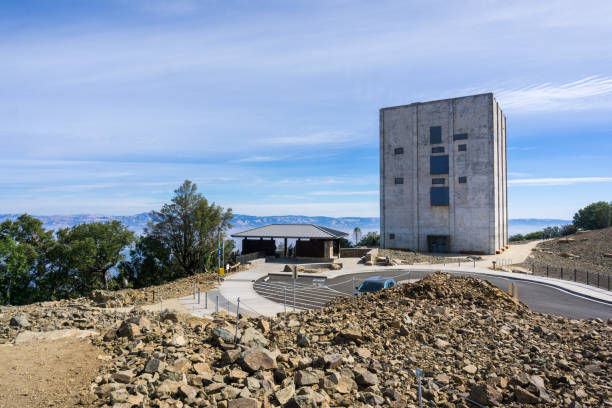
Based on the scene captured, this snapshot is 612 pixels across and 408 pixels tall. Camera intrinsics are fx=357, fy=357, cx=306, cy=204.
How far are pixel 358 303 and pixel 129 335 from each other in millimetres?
8942

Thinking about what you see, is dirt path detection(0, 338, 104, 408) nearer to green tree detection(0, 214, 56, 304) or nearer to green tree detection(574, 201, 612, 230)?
green tree detection(0, 214, 56, 304)

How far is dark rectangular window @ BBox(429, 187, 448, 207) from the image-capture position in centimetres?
5841

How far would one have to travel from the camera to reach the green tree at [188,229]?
1914 inches

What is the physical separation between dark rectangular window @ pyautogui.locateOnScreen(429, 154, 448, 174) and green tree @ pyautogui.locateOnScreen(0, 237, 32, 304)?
56710 mm

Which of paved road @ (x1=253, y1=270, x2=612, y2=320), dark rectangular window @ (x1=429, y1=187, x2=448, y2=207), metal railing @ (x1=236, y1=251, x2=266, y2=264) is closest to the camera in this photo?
paved road @ (x1=253, y1=270, x2=612, y2=320)

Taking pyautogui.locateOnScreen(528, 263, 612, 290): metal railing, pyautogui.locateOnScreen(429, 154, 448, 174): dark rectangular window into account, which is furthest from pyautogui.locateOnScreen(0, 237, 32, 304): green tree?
pyautogui.locateOnScreen(429, 154, 448, 174): dark rectangular window

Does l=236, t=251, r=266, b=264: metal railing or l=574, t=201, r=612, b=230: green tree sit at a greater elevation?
l=574, t=201, r=612, b=230: green tree

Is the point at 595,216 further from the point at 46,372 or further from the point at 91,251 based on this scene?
the point at 46,372

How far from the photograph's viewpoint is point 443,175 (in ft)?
192

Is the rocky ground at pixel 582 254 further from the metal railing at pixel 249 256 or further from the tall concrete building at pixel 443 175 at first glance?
the metal railing at pixel 249 256

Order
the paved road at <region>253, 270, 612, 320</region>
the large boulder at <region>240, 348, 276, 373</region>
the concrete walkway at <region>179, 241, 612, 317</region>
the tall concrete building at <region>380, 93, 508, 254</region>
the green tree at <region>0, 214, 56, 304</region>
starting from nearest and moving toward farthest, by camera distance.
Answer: the large boulder at <region>240, 348, 276, 373</region> → the paved road at <region>253, 270, 612, 320</region> → the concrete walkway at <region>179, 241, 612, 317</region> → the green tree at <region>0, 214, 56, 304</region> → the tall concrete building at <region>380, 93, 508, 254</region>

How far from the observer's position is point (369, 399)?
7180 mm

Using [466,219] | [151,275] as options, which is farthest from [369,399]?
[466,219]

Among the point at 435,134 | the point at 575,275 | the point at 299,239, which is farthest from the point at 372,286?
the point at 435,134
